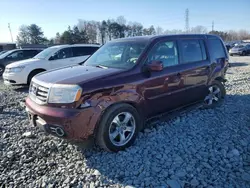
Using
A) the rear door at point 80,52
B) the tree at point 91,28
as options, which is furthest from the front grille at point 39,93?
the tree at point 91,28

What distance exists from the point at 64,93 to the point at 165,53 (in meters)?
2.12

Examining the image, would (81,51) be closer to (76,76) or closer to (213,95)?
(213,95)

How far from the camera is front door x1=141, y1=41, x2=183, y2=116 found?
3645 millimetres

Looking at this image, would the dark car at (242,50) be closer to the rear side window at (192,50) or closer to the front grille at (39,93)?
the rear side window at (192,50)

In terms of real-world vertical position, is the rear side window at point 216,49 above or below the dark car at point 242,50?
above

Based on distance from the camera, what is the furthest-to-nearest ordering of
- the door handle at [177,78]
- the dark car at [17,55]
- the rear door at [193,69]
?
the dark car at [17,55] → the rear door at [193,69] → the door handle at [177,78]

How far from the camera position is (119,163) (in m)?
3.06

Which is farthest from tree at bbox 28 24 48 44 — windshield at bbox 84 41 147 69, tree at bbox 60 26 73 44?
windshield at bbox 84 41 147 69

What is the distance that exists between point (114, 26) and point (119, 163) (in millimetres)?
57809

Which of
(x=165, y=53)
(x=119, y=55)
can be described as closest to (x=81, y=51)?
(x=119, y=55)

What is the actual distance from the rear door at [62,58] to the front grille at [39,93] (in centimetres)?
575

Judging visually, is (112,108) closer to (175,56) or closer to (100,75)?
(100,75)

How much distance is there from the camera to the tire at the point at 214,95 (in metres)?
5.19

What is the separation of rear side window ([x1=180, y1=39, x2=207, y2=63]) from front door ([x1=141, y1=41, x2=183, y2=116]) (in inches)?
9.7
